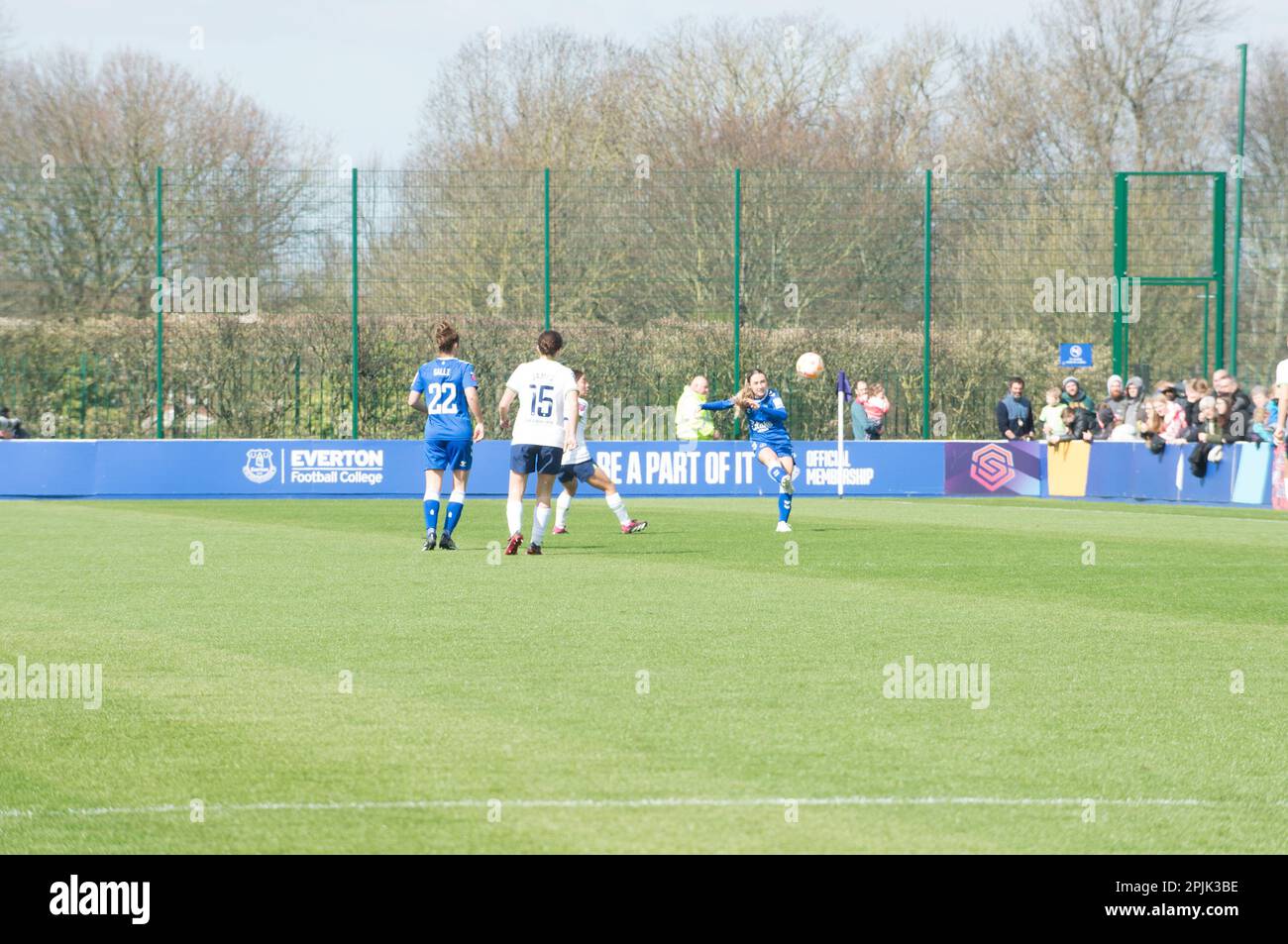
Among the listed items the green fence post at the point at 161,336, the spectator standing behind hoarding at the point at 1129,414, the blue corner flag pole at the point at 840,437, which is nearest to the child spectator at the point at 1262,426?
the spectator standing behind hoarding at the point at 1129,414

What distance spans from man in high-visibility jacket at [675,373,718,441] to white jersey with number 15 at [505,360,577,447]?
534 inches

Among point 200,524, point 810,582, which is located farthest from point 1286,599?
point 200,524

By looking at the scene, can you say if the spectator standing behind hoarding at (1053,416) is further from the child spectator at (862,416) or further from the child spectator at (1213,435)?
the child spectator at (1213,435)

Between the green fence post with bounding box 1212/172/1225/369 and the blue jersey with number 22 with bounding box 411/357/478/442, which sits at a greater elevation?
the green fence post with bounding box 1212/172/1225/369

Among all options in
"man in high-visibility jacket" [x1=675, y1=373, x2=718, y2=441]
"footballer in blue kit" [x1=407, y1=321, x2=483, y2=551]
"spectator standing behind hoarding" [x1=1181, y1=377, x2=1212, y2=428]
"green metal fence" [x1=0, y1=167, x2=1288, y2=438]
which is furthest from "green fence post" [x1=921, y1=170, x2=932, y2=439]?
"footballer in blue kit" [x1=407, y1=321, x2=483, y2=551]

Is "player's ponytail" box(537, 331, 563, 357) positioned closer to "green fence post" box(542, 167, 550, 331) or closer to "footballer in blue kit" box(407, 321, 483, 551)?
"footballer in blue kit" box(407, 321, 483, 551)

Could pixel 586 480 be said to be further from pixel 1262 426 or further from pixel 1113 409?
pixel 1113 409

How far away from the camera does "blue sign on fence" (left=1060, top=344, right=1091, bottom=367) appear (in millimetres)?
33062

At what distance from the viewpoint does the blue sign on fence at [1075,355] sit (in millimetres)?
33062

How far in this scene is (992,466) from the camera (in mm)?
32594

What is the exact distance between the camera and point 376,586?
14.6 metres

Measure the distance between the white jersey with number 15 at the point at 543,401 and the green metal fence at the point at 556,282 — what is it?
15.8 metres

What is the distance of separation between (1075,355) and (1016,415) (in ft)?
5.44

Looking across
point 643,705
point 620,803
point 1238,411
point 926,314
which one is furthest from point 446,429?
point 926,314
